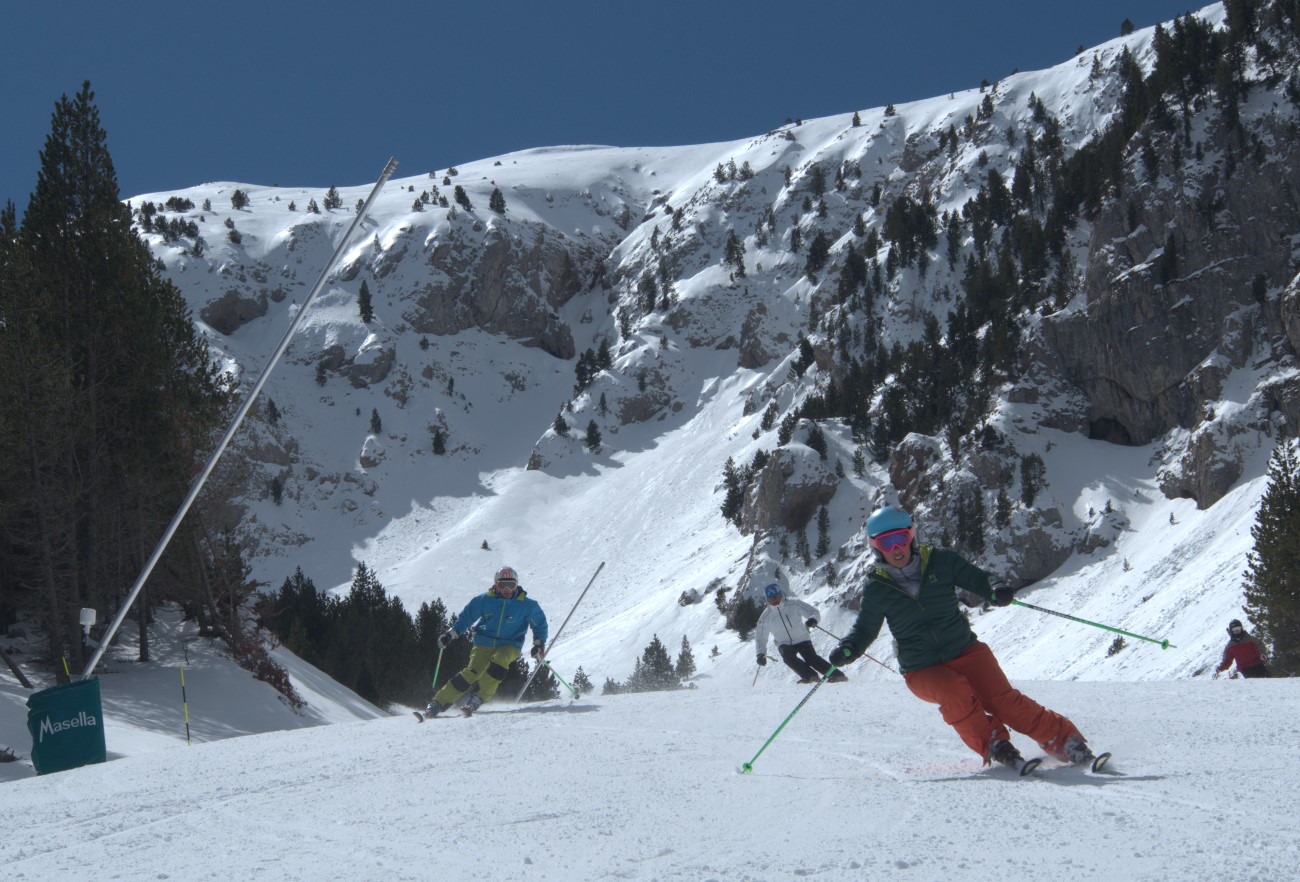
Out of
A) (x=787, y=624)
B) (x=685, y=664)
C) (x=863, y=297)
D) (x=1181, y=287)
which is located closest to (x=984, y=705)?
(x=787, y=624)

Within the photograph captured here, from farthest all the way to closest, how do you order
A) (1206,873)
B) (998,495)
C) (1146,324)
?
(1146,324)
(998,495)
(1206,873)

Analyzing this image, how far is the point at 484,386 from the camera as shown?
4956 inches

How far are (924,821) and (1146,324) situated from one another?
2767 inches

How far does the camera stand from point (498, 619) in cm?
A: 1166

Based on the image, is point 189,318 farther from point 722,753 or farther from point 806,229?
point 806,229

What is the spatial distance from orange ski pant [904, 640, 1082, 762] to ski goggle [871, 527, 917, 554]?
0.78 metres

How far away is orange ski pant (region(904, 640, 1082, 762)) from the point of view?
587cm

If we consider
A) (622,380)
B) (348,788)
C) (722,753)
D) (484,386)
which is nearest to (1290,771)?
(722,753)

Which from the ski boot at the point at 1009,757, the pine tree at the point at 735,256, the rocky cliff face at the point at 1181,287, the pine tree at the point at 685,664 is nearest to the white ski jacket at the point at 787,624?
the ski boot at the point at 1009,757

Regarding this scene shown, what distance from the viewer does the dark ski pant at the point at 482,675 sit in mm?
11531

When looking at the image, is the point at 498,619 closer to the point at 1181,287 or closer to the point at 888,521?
the point at 888,521

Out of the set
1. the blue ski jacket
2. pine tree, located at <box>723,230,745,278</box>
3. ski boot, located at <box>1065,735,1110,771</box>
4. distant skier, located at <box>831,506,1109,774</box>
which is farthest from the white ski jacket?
pine tree, located at <box>723,230,745,278</box>

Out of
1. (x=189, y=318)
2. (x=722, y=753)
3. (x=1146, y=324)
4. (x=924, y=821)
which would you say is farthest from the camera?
(x=1146, y=324)

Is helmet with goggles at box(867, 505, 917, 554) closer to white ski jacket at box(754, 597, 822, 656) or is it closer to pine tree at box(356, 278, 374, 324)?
white ski jacket at box(754, 597, 822, 656)
